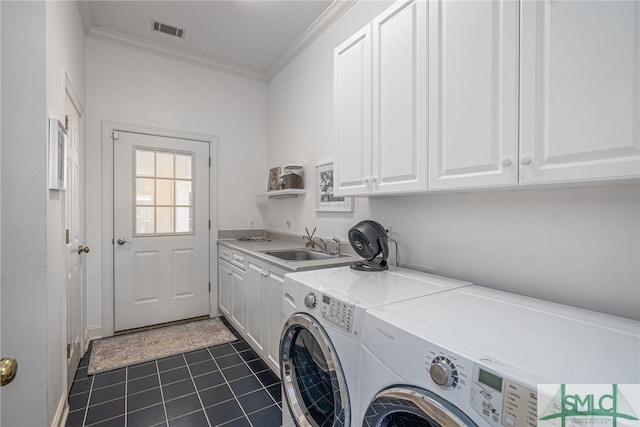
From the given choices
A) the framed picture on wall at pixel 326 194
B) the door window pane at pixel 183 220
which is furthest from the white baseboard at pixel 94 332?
the framed picture on wall at pixel 326 194

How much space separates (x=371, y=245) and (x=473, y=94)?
91 centimetres

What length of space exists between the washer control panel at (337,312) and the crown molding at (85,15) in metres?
3.07

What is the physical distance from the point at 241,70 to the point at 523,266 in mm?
3528

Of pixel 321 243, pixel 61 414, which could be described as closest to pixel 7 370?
pixel 61 414

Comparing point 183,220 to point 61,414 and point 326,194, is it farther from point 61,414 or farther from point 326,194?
point 61,414

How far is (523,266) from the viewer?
1296mm

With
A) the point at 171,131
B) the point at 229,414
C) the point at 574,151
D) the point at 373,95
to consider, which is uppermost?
the point at 171,131

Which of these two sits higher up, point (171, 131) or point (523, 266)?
point (171, 131)

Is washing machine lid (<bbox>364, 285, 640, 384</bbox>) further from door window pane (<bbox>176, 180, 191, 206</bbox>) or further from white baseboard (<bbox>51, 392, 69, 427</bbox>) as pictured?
door window pane (<bbox>176, 180, 191, 206</bbox>)

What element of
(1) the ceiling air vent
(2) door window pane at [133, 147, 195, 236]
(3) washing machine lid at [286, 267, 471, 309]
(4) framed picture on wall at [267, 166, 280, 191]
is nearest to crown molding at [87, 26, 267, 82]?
(1) the ceiling air vent

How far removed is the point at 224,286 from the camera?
10.3ft

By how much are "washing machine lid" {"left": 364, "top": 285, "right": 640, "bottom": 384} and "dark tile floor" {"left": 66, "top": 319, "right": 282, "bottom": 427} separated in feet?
4.22

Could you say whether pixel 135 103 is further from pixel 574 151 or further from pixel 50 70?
pixel 574 151

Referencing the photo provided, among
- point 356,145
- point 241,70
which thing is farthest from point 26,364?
point 241,70
